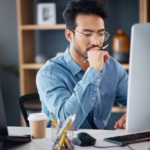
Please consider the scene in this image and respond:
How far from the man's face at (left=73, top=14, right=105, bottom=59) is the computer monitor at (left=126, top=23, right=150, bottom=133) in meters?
0.71

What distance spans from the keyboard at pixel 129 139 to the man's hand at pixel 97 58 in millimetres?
455

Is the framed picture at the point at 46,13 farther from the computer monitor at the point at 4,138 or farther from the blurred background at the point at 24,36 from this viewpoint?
the computer monitor at the point at 4,138

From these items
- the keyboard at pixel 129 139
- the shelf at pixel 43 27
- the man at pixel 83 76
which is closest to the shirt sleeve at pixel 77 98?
the man at pixel 83 76

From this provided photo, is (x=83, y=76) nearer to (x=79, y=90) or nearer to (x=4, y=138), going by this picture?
(x=79, y=90)

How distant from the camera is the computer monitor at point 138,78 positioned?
0.87 m

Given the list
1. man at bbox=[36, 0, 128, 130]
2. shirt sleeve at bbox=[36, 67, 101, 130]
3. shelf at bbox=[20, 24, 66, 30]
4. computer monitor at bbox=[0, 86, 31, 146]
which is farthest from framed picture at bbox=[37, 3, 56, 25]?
computer monitor at bbox=[0, 86, 31, 146]

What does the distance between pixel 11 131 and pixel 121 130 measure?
0.56m

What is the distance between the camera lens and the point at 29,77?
2.87 metres

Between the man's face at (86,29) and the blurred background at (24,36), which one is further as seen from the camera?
the blurred background at (24,36)

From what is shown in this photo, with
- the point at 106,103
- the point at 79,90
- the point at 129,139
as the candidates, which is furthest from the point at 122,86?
the point at 129,139

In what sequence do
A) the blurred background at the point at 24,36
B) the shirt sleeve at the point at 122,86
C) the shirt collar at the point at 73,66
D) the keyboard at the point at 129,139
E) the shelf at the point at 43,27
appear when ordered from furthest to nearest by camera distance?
the blurred background at the point at 24,36 → the shelf at the point at 43,27 → the shirt sleeve at the point at 122,86 → the shirt collar at the point at 73,66 → the keyboard at the point at 129,139

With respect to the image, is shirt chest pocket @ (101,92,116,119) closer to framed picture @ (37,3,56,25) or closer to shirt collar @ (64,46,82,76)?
shirt collar @ (64,46,82,76)

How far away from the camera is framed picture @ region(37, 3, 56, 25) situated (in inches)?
105

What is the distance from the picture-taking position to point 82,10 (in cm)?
164
